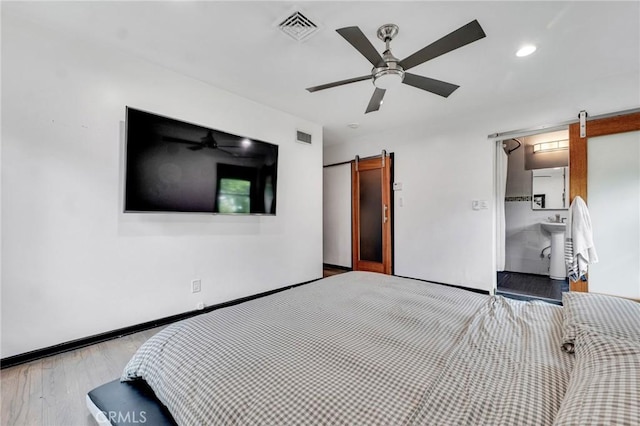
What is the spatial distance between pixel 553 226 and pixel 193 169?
204 inches

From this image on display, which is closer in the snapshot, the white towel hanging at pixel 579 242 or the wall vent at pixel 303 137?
the white towel hanging at pixel 579 242

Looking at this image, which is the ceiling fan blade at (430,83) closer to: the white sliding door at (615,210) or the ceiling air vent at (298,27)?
the ceiling air vent at (298,27)

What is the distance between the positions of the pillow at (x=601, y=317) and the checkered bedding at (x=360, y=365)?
8cm

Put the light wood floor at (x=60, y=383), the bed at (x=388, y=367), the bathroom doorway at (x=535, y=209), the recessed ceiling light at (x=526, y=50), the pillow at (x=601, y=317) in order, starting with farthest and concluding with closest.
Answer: the bathroom doorway at (x=535, y=209) → the recessed ceiling light at (x=526, y=50) → the light wood floor at (x=60, y=383) → the pillow at (x=601, y=317) → the bed at (x=388, y=367)

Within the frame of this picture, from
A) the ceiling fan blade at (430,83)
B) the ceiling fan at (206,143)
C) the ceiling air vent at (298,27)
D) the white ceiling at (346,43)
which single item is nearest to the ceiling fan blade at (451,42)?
the ceiling fan blade at (430,83)

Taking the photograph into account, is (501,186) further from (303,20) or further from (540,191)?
(303,20)

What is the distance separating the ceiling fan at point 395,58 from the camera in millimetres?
1614

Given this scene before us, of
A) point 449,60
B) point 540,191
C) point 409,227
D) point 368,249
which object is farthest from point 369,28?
point 540,191

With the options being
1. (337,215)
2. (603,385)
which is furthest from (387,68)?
(337,215)

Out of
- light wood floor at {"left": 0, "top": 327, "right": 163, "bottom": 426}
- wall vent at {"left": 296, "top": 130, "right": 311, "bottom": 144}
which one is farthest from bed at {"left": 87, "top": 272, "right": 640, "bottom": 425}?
wall vent at {"left": 296, "top": 130, "right": 311, "bottom": 144}

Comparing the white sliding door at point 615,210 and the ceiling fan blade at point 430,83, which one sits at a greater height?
the ceiling fan blade at point 430,83

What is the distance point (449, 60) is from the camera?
2471mm

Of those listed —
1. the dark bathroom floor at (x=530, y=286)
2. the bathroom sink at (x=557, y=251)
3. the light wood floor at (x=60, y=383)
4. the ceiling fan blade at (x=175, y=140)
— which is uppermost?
the ceiling fan blade at (x=175, y=140)

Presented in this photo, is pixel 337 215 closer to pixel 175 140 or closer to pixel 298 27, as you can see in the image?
pixel 175 140
